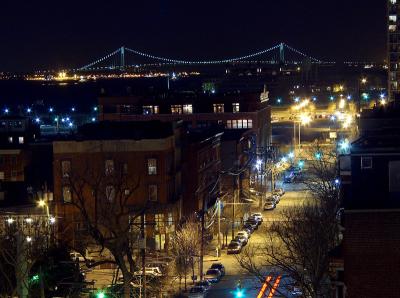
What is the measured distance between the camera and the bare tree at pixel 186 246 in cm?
3084

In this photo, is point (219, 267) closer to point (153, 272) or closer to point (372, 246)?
point (153, 272)

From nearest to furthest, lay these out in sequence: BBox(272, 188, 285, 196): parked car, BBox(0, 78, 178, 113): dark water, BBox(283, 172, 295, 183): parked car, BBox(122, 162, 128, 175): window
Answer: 1. BBox(122, 162, 128, 175): window
2. BBox(272, 188, 285, 196): parked car
3. BBox(283, 172, 295, 183): parked car
4. BBox(0, 78, 178, 113): dark water

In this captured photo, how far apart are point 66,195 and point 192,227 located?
16.7 ft

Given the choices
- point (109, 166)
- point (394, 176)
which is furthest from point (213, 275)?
point (394, 176)

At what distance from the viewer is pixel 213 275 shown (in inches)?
1238

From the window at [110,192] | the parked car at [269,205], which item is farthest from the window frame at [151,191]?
the parked car at [269,205]

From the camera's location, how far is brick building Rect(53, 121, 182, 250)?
36188mm

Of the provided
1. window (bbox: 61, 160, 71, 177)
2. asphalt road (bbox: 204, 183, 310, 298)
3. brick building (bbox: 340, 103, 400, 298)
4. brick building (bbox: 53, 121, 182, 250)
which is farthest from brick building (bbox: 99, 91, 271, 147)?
brick building (bbox: 340, 103, 400, 298)

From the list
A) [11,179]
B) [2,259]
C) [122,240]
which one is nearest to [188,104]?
[11,179]

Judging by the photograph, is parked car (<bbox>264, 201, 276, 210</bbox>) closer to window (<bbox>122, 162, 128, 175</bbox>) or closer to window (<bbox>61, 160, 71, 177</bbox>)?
window (<bbox>122, 162, 128, 175</bbox>)

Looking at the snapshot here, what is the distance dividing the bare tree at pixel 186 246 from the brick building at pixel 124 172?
1212mm

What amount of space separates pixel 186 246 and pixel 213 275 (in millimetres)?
1494

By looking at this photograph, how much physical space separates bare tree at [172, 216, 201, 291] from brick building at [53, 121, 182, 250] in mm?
1212

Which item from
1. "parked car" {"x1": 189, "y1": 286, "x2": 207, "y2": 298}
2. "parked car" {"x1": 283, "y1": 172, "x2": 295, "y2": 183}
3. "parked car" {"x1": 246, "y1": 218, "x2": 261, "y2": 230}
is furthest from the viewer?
"parked car" {"x1": 283, "y1": 172, "x2": 295, "y2": 183}
